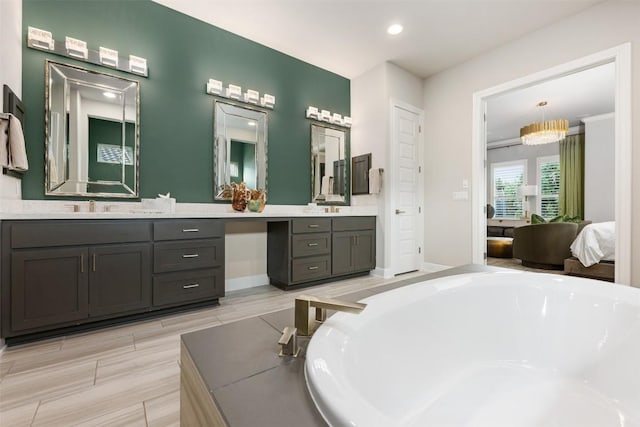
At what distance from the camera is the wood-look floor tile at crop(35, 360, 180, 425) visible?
1.16 meters

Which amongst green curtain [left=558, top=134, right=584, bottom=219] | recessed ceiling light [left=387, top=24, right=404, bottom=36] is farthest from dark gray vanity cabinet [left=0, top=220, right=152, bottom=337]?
green curtain [left=558, top=134, right=584, bottom=219]

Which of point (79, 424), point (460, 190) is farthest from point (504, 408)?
point (460, 190)

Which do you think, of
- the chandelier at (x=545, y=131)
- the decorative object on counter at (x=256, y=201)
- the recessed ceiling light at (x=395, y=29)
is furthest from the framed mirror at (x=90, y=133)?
the chandelier at (x=545, y=131)

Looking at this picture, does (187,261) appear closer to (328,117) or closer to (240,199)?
(240,199)

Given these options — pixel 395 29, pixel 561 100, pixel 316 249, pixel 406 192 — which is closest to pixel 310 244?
pixel 316 249

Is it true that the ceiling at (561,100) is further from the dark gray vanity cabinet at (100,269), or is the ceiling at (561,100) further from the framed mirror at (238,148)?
the dark gray vanity cabinet at (100,269)

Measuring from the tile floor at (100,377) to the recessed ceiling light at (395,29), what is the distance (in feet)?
10.9

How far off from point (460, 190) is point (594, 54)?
5.76 feet

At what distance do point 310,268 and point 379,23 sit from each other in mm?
2737

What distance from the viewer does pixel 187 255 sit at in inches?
90.0

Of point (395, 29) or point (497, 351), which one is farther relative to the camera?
point (395, 29)

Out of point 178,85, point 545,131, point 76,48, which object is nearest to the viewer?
point 76,48

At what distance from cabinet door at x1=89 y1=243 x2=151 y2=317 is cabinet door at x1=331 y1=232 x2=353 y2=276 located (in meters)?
1.89

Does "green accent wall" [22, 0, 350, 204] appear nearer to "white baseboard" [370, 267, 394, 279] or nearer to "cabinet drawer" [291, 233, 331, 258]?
"cabinet drawer" [291, 233, 331, 258]
